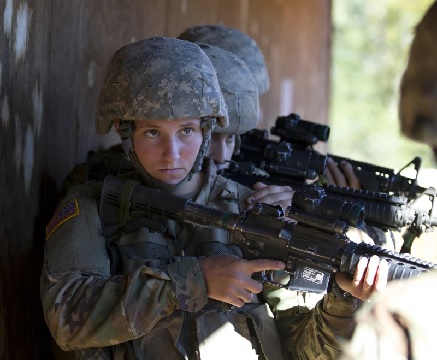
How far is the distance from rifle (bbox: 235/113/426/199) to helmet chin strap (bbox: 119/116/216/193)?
47.3 inches

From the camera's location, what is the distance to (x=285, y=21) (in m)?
9.12

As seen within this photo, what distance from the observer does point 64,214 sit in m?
2.87

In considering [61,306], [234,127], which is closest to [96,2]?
[234,127]

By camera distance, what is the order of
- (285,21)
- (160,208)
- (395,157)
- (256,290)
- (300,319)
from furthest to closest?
(395,157), (285,21), (300,319), (160,208), (256,290)

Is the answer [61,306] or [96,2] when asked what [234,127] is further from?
[61,306]

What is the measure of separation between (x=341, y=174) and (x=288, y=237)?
1751mm

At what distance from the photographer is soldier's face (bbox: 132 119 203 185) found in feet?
9.43

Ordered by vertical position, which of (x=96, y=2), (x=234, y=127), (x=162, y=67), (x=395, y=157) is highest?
(x=96, y=2)

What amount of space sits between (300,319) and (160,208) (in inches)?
25.5

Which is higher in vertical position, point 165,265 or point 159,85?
point 159,85

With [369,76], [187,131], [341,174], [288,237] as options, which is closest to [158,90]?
[187,131]

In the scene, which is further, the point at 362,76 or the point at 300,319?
the point at 362,76

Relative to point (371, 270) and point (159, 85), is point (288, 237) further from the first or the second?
point (159, 85)

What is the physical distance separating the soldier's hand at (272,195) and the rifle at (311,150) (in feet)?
2.58
